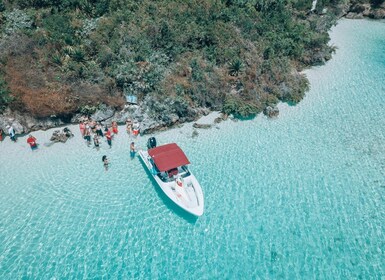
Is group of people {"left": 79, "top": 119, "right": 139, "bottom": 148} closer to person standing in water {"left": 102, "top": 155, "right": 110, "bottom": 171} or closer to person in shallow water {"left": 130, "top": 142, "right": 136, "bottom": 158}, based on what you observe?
person in shallow water {"left": 130, "top": 142, "right": 136, "bottom": 158}

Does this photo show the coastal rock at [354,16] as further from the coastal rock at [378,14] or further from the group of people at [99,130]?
the group of people at [99,130]

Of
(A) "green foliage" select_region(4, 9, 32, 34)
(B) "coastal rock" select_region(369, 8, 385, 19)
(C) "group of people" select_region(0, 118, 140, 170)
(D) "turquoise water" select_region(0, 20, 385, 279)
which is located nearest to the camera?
(D) "turquoise water" select_region(0, 20, 385, 279)

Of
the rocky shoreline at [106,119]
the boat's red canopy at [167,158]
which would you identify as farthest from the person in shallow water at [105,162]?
the rocky shoreline at [106,119]

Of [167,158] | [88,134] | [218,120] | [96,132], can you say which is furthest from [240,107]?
[88,134]

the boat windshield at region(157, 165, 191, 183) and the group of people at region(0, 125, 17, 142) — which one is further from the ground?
the group of people at region(0, 125, 17, 142)

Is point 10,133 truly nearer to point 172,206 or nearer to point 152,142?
point 152,142

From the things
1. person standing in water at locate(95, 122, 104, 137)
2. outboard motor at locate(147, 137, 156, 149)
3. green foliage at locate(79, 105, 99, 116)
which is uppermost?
green foliage at locate(79, 105, 99, 116)

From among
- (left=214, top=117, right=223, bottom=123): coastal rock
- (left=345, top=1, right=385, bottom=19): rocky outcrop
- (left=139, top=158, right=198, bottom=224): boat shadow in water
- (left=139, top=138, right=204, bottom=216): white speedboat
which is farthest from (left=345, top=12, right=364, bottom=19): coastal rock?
(left=139, top=158, right=198, bottom=224): boat shadow in water
